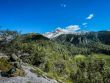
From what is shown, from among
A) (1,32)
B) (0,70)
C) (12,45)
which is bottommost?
(0,70)

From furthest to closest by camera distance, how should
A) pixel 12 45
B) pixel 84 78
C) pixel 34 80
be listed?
pixel 12 45, pixel 84 78, pixel 34 80

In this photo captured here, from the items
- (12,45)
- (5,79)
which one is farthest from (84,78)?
(12,45)

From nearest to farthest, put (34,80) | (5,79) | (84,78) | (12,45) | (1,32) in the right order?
(5,79) < (34,80) < (84,78) < (12,45) < (1,32)

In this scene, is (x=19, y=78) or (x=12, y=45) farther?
(x=12, y=45)

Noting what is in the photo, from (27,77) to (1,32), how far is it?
331 feet

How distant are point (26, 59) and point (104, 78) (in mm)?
37549

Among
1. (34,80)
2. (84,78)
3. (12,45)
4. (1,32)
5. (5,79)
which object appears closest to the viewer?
(5,79)

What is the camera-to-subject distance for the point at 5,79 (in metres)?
51.3

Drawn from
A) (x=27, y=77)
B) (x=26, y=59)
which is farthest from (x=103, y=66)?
(x=27, y=77)

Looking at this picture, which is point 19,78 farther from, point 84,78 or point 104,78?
point 104,78

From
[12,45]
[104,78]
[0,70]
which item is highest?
[12,45]

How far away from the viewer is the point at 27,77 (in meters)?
56.8

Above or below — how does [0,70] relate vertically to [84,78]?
above

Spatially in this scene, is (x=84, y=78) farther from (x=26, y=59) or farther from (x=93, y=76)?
(x=26, y=59)
